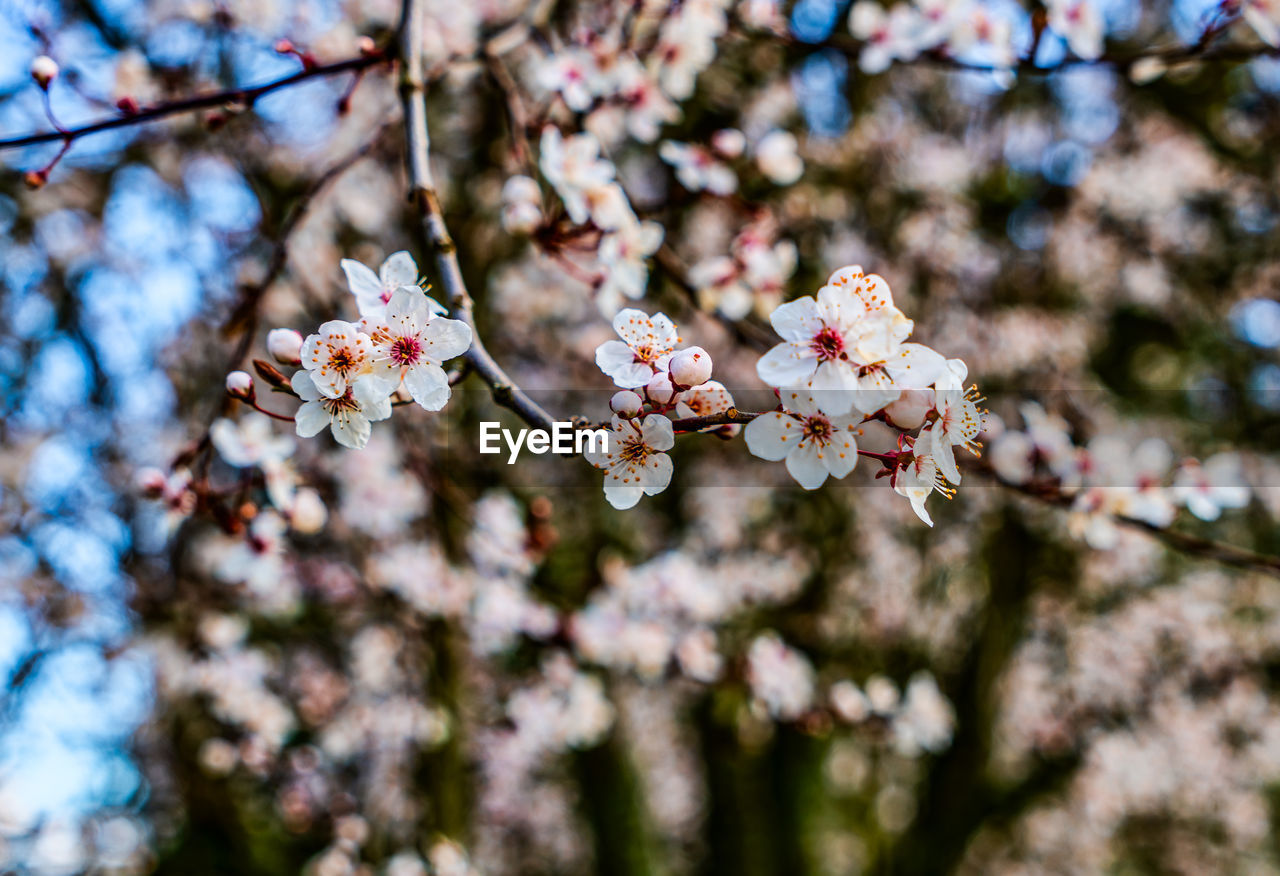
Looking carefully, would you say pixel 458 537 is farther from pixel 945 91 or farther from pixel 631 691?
pixel 945 91

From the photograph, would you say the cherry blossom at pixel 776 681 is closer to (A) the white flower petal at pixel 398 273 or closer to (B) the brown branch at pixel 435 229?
(B) the brown branch at pixel 435 229

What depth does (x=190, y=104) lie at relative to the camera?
124cm

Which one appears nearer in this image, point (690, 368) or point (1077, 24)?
point (690, 368)

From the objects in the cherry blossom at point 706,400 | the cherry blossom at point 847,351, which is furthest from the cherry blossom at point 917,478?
the cherry blossom at point 706,400

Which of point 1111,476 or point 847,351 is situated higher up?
point 1111,476

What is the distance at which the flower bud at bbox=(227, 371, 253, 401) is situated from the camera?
1123 mm

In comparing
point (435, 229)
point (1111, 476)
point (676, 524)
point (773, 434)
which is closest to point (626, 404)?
point (773, 434)

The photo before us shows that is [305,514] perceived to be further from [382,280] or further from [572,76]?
[572,76]

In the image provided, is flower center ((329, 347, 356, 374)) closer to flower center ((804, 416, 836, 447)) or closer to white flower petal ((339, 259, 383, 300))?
white flower petal ((339, 259, 383, 300))

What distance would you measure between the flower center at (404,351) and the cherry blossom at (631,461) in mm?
256

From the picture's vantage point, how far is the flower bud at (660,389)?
3.07 feet

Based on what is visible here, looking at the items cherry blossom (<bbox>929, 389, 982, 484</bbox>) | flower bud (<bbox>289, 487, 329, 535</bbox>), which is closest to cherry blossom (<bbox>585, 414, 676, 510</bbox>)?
cherry blossom (<bbox>929, 389, 982, 484</bbox>)

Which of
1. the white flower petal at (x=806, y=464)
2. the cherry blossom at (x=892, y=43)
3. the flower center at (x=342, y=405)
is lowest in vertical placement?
the flower center at (x=342, y=405)

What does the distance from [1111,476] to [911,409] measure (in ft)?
4.69
